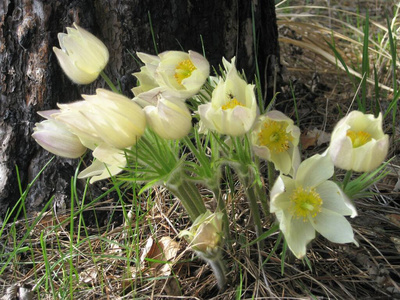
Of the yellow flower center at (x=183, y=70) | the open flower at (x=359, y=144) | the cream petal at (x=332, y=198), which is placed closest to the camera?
the open flower at (x=359, y=144)

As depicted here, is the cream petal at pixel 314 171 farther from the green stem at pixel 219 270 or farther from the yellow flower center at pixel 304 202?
the green stem at pixel 219 270

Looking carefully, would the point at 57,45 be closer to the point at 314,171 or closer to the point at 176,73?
the point at 176,73

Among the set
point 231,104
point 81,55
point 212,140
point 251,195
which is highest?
point 81,55

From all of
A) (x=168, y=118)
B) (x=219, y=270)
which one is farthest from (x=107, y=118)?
(x=219, y=270)

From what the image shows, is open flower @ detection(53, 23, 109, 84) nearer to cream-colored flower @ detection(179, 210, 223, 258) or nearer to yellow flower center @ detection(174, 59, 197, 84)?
yellow flower center @ detection(174, 59, 197, 84)

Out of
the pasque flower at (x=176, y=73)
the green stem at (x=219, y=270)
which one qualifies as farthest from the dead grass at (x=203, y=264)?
the pasque flower at (x=176, y=73)
